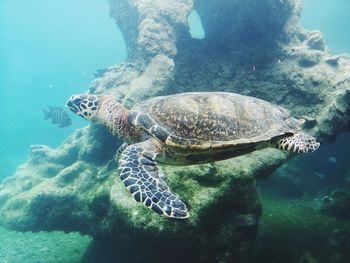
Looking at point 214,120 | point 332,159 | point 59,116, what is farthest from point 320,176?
point 59,116

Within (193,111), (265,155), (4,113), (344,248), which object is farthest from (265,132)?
(4,113)

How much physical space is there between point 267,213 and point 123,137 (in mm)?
4803

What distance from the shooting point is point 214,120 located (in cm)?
552

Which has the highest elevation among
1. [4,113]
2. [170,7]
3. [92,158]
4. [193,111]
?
[170,7]

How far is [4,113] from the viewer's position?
10756cm

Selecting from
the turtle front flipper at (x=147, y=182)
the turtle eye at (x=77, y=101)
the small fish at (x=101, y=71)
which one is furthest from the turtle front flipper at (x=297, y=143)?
the small fish at (x=101, y=71)

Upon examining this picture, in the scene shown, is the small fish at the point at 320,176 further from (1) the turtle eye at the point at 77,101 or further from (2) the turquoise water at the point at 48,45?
(2) the turquoise water at the point at 48,45

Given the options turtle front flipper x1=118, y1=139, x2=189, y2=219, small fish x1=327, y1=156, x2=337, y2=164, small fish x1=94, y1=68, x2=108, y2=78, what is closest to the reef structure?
small fish x1=94, y1=68, x2=108, y2=78

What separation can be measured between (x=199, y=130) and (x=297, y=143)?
1991 mm

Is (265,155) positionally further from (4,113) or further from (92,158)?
(4,113)

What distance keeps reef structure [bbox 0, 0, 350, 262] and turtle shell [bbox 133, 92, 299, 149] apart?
1.43m

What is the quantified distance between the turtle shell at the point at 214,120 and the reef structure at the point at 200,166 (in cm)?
143

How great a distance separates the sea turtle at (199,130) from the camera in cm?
527

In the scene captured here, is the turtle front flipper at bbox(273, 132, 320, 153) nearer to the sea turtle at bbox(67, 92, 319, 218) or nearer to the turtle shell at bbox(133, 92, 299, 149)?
the sea turtle at bbox(67, 92, 319, 218)
